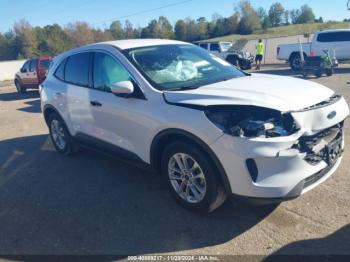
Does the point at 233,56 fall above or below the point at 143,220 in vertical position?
above

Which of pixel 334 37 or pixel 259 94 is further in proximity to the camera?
pixel 334 37

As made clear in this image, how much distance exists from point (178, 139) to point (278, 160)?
3.49ft

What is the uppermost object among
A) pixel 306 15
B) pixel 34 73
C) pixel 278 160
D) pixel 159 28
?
pixel 306 15

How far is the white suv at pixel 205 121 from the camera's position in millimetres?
3152

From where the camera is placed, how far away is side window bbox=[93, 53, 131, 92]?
4.36 meters

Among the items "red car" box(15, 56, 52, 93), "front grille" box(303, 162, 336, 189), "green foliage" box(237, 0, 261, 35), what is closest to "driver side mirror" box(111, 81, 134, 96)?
"front grille" box(303, 162, 336, 189)

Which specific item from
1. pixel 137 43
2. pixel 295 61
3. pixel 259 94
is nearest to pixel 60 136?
pixel 137 43

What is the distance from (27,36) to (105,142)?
69751mm

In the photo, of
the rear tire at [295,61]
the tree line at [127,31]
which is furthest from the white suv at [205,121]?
the tree line at [127,31]

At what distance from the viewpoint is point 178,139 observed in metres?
3.71

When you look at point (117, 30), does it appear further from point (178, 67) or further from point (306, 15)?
point (178, 67)

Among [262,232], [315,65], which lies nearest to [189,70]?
[262,232]

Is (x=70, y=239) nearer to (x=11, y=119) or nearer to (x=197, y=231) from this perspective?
(x=197, y=231)

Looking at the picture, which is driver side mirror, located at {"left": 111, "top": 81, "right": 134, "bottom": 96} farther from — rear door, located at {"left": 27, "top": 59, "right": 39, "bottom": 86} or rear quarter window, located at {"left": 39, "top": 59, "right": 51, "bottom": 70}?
rear door, located at {"left": 27, "top": 59, "right": 39, "bottom": 86}
